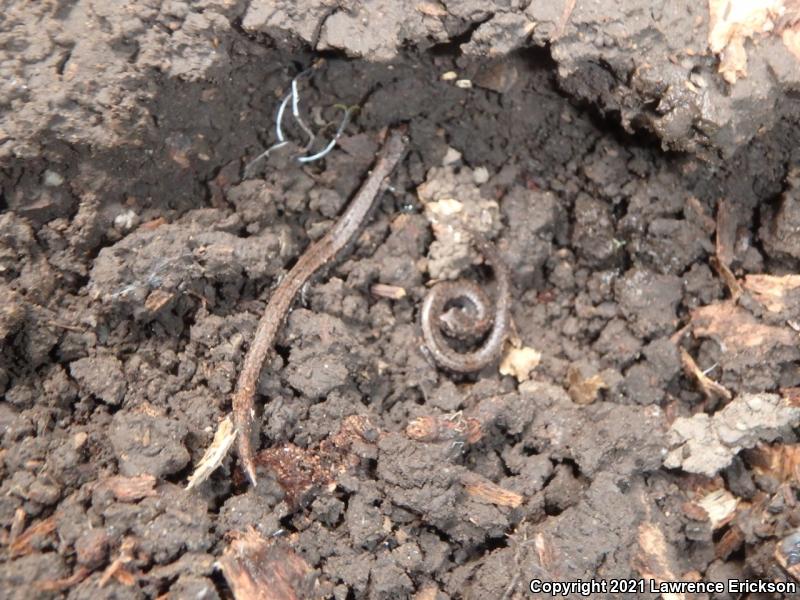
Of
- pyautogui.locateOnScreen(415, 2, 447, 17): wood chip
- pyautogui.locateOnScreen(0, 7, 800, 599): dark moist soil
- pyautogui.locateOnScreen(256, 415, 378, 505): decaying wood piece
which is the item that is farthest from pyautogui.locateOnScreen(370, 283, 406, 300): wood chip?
pyautogui.locateOnScreen(415, 2, 447, 17): wood chip

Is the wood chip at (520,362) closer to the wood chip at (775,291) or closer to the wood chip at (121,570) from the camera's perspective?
the wood chip at (775,291)

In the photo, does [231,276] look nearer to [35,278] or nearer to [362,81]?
[35,278]

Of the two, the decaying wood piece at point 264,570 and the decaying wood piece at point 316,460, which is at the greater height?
the decaying wood piece at point 316,460

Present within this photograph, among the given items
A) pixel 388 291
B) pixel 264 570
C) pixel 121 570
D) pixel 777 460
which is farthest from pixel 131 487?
pixel 777 460

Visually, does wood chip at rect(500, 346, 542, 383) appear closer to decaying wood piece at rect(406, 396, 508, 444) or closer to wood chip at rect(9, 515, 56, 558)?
decaying wood piece at rect(406, 396, 508, 444)

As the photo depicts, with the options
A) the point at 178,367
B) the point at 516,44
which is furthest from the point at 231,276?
the point at 516,44

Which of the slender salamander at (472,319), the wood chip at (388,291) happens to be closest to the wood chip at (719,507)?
the slender salamander at (472,319)
